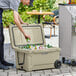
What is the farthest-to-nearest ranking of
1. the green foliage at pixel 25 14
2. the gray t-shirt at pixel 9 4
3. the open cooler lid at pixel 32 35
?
the green foliage at pixel 25 14 < the open cooler lid at pixel 32 35 < the gray t-shirt at pixel 9 4

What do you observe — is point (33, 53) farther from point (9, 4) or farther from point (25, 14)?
point (25, 14)

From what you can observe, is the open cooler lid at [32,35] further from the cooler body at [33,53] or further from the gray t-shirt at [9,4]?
the gray t-shirt at [9,4]

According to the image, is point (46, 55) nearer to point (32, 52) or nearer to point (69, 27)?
point (32, 52)

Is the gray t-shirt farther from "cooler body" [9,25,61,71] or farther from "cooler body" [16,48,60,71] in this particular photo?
"cooler body" [16,48,60,71]

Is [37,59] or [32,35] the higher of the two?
[32,35]

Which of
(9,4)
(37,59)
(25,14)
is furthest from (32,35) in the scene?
(25,14)

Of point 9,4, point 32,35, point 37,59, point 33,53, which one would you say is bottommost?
point 37,59

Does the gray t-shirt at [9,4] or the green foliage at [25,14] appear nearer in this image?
the gray t-shirt at [9,4]

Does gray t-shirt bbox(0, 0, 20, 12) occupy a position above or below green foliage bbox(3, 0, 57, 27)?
above

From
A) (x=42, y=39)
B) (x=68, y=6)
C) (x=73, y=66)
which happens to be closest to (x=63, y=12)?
(x=68, y=6)

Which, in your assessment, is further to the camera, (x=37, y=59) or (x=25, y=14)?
(x=25, y=14)

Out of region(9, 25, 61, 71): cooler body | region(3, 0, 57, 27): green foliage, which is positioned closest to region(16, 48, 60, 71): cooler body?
region(9, 25, 61, 71): cooler body

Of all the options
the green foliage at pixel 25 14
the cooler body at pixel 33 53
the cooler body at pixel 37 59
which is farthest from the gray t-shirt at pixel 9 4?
the green foliage at pixel 25 14

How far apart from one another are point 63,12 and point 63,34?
1.50 feet
